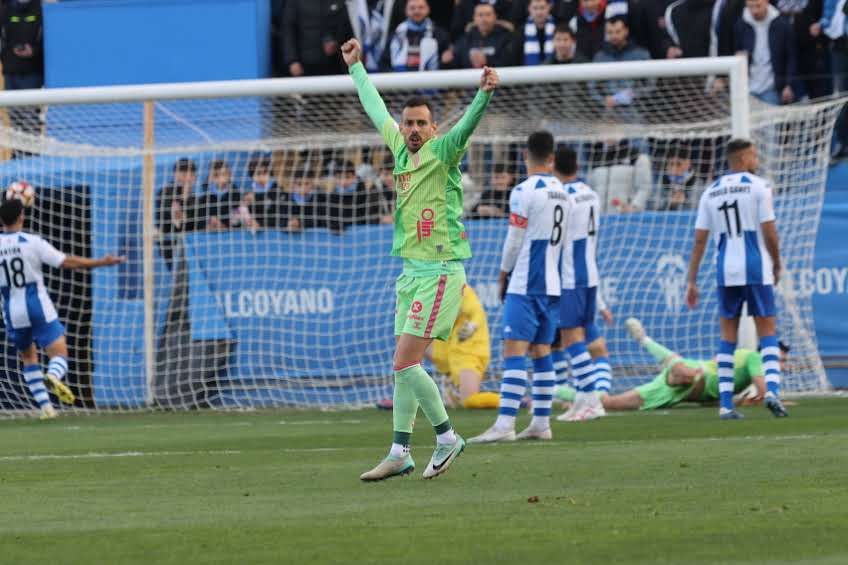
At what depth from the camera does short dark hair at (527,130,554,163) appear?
11914 mm

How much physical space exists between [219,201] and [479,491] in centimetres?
1080

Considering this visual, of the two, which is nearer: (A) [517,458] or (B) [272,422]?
(A) [517,458]

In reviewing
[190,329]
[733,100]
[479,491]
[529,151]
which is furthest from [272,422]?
[479,491]

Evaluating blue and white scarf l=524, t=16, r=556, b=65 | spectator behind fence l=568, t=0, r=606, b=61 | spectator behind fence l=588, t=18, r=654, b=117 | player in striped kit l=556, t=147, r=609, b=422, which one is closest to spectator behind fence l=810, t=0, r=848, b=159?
spectator behind fence l=588, t=18, r=654, b=117

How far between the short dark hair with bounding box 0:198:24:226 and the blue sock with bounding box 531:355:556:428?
21.7 feet

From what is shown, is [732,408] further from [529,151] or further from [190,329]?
[190,329]

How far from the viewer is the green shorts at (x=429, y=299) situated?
8742mm

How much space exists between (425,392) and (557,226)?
3738mm

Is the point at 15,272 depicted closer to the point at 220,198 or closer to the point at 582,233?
the point at 220,198

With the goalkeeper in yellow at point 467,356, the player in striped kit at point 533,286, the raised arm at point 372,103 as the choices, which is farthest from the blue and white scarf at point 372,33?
the raised arm at point 372,103

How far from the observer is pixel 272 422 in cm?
1492

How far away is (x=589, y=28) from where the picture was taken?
19.4m

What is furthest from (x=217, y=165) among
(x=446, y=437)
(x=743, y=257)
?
(x=446, y=437)

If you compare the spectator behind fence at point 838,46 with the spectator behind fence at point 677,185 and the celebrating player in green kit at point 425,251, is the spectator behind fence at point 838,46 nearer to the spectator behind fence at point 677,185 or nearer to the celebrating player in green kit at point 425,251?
the spectator behind fence at point 677,185
